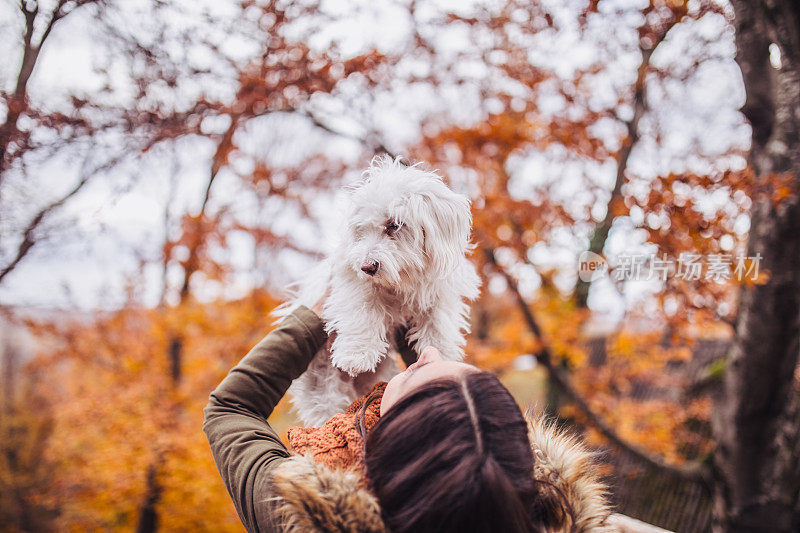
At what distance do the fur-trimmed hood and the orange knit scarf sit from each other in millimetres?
66

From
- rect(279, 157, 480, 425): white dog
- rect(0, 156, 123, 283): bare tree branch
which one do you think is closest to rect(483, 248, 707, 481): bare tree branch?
rect(0, 156, 123, 283): bare tree branch

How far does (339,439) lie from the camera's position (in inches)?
52.0

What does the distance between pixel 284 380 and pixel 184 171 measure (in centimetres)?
588

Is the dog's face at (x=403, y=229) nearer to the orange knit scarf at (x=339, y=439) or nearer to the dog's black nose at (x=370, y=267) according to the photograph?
the dog's black nose at (x=370, y=267)

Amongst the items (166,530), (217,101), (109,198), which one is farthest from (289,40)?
(166,530)

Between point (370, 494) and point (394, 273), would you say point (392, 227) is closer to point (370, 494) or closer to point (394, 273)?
point (394, 273)

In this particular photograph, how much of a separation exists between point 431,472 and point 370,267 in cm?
57

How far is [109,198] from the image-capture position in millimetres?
2797

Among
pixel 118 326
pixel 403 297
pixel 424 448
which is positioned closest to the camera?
pixel 424 448

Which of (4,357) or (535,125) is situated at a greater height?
(535,125)

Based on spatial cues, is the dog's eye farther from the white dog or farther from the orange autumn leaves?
the orange autumn leaves

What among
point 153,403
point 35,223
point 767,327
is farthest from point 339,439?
point 153,403

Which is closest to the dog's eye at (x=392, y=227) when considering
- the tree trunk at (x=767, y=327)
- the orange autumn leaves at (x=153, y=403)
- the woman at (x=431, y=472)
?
the woman at (x=431, y=472)

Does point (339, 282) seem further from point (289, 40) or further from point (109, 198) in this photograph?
point (289, 40)
